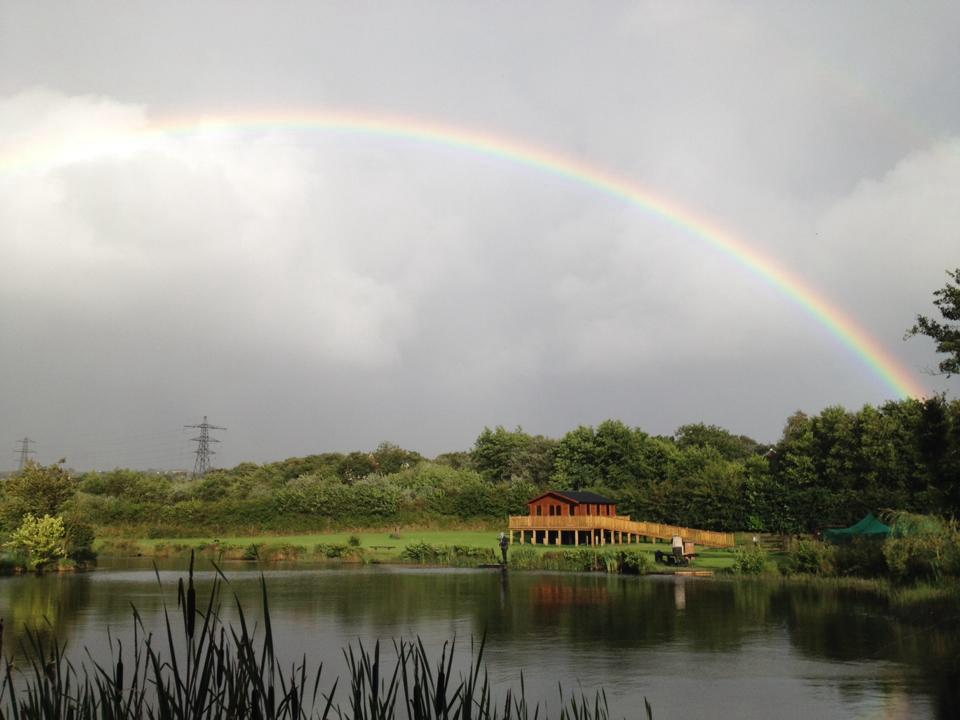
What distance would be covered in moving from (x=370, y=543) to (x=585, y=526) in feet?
46.1

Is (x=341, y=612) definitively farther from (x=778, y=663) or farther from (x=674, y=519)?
(x=674, y=519)

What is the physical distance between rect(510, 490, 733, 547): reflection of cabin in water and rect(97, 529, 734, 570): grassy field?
1.21 m

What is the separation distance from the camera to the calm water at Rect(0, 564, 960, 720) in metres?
13.7

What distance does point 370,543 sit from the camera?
5597 cm

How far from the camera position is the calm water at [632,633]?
13680 mm

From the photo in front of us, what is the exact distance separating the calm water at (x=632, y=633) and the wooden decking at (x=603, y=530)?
55.4 feet

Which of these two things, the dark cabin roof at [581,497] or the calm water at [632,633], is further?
the dark cabin roof at [581,497]

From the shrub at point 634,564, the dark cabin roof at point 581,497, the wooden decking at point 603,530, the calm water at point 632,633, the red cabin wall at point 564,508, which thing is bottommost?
the calm water at point 632,633

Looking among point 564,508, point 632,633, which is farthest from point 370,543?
point 632,633

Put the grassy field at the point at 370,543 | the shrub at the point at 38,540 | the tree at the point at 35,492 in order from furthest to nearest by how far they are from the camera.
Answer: the grassy field at the point at 370,543 → the tree at the point at 35,492 → the shrub at the point at 38,540

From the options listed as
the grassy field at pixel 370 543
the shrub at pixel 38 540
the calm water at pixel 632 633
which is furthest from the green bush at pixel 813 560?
the shrub at pixel 38 540

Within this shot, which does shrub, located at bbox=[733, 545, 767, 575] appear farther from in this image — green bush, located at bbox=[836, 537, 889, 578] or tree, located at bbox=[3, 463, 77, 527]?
tree, located at bbox=[3, 463, 77, 527]

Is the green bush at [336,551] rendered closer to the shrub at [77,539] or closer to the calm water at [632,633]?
the shrub at [77,539]

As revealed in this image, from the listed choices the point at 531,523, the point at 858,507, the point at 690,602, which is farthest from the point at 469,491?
the point at 690,602
